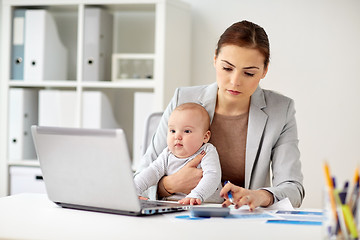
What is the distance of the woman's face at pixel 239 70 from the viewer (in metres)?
1.85

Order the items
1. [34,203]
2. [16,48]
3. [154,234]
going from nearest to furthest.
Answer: [154,234] < [34,203] < [16,48]

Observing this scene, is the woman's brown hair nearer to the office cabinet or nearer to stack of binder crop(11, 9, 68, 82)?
the office cabinet

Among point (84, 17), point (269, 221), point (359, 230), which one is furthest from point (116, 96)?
point (359, 230)

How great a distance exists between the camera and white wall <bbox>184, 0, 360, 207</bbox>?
10.3ft

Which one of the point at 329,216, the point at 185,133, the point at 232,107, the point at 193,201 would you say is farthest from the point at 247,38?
the point at 329,216

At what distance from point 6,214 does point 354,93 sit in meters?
2.29

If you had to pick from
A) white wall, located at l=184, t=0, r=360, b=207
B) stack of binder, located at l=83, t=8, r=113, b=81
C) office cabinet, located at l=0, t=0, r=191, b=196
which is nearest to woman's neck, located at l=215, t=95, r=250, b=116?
office cabinet, located at l=0, t=0, r=191, b=196

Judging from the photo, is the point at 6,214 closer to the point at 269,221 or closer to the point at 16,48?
the point at 269,221

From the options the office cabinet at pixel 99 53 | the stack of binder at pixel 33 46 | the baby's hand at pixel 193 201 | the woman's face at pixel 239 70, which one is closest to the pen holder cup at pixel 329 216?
the baby's hand at pixel 193 201

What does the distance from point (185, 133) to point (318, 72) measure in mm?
1593

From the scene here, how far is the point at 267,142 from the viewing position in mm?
1925

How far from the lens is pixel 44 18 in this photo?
3.27 metres

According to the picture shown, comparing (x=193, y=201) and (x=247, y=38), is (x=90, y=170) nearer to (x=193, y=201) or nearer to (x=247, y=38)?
(x=193, y=201)

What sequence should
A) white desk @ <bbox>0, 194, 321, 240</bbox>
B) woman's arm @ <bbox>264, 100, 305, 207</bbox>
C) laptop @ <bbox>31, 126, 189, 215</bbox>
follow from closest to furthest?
white desk @ <bbox>0, 194, 321, 240</bbox>, laptop @ <bbox>31, 126, 189, 215</bbox>, woman's arm @ <bbox>264, 100, 305, 207</bbox>
